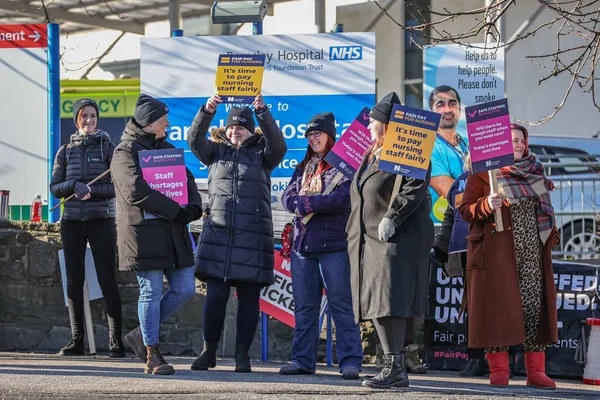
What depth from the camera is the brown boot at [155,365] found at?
27.3ft

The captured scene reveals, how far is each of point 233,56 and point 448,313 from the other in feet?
8.85

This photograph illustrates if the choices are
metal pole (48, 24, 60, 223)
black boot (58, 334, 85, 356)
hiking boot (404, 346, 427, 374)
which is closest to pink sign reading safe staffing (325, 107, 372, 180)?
hiking boot (404, 346, 427, 374)

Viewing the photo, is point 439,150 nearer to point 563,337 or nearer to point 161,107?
point 563,337

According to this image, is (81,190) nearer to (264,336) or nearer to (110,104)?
(264,336)

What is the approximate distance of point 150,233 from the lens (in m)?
8.34

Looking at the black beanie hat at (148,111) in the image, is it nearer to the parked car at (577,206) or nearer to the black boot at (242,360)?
the black boot at (242,360)

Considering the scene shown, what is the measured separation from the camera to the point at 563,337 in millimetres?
A: 9141

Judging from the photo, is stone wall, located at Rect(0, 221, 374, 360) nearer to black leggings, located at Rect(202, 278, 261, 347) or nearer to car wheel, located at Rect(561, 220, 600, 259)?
black leggings, located at Rect(202, 278, 261, 347)

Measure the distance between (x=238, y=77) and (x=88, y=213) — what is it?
71.9 inches

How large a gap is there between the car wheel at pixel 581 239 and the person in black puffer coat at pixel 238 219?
14.0ft

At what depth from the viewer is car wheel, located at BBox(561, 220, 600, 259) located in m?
11.8

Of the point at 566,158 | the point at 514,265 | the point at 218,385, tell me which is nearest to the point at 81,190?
the point at 218,385

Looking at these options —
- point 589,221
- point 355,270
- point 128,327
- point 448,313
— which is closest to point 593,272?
point 448,313

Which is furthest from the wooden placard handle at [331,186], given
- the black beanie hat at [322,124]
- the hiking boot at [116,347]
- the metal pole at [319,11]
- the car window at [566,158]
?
the metal pole at [319,11]
